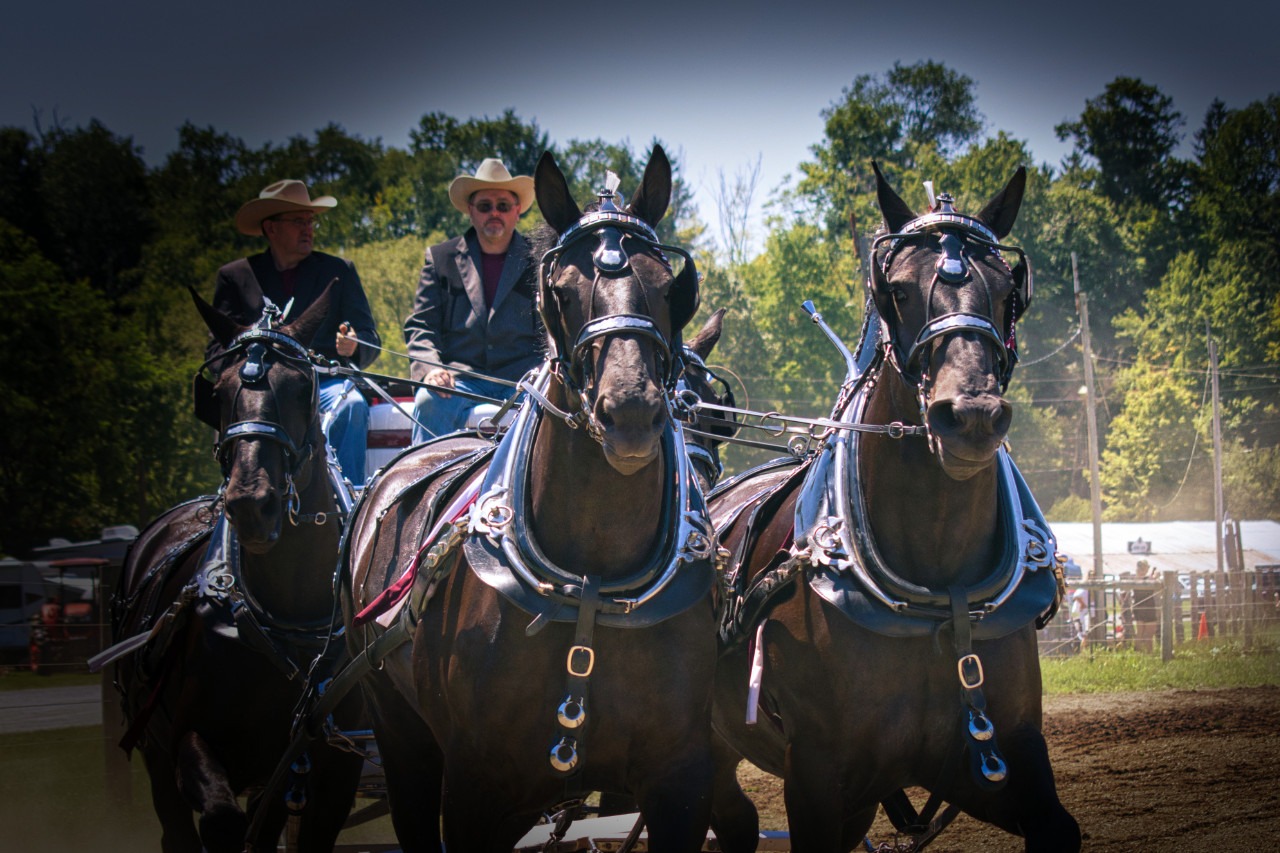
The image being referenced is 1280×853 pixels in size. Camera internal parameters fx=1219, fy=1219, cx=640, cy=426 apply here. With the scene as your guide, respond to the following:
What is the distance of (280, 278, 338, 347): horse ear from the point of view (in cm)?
498

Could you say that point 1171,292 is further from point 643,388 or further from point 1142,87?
point 643,388

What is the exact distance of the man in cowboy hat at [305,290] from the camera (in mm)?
6055

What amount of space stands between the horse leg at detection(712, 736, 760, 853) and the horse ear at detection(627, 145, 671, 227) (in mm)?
2446

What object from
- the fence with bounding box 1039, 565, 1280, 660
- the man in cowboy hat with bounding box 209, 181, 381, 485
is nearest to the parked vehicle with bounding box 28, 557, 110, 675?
the man in cowboy hat with bounding box 209, 181, 381, 485

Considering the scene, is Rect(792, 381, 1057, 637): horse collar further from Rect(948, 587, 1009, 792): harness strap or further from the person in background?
the person in background

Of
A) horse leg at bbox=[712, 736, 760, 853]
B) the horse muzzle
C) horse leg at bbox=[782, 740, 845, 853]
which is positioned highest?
the horse muzzle

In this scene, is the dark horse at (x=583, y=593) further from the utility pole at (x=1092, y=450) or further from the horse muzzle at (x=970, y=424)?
the utility pole at (x=1092, y=450)

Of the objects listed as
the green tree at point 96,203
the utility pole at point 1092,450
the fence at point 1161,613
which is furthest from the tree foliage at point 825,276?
the fence at point 1161,613

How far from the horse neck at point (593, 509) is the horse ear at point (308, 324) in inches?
74.4

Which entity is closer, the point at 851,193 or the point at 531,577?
the point at 531,577

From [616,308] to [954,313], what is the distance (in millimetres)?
1026

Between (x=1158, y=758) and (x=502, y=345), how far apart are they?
22.4 ft

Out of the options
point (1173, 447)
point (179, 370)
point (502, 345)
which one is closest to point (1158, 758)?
point (502, 345)

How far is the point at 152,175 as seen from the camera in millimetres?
33312
